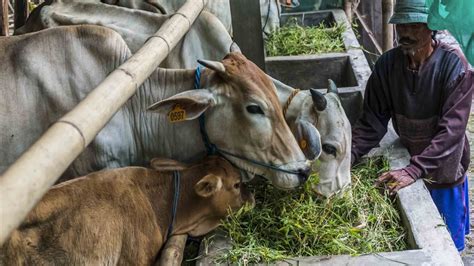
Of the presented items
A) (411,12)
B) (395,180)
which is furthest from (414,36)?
(395,180)

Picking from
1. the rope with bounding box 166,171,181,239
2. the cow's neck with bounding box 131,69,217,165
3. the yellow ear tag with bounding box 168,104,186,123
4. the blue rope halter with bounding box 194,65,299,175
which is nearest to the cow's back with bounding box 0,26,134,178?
the cow's neck with bounding box 131,69,217,165

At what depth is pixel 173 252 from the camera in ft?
12.1

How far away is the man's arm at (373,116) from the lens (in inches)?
212

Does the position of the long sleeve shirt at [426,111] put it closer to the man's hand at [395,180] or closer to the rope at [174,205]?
the man's hand at [395,180]

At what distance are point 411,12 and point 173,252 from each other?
253 centimetres

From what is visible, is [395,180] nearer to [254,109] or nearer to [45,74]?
[254,109]

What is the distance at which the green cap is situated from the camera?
5074mm

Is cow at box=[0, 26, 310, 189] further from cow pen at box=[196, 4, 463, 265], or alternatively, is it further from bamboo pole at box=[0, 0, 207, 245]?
bamboo pole at box=[0, 0, 207, 245]

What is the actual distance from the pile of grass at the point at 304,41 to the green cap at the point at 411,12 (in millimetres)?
2141

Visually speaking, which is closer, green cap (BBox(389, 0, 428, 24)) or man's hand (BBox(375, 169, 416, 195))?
man's hand (BBox(375, 169, 416, 195))

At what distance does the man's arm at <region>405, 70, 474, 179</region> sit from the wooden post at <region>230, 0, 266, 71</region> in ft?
5.32

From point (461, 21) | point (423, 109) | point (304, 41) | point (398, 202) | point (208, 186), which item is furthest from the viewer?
point (304, 41)

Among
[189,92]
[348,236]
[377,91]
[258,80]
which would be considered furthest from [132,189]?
[377,91]

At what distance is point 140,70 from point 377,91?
2630mm
